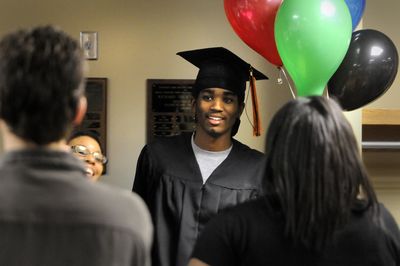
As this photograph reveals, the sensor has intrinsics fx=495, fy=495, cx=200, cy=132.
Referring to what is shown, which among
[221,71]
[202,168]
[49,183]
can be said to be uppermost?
[221,71]

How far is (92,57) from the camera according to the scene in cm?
333

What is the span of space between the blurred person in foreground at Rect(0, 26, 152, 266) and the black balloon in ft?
4.63

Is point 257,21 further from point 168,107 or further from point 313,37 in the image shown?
point 168,107

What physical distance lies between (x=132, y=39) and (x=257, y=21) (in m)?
1.41

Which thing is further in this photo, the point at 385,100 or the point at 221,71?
the point at 385,100

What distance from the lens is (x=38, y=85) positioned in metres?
0.89

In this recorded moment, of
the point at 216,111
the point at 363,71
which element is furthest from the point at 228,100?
the point at 363,71

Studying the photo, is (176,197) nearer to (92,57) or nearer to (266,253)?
(266,253)

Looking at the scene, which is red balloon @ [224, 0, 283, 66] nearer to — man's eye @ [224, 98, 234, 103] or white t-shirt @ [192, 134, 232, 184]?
man's eye @ [224, 98, 234, 103]

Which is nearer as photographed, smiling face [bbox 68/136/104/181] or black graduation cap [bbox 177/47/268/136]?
smiling face [bbox 68/136/104/181]

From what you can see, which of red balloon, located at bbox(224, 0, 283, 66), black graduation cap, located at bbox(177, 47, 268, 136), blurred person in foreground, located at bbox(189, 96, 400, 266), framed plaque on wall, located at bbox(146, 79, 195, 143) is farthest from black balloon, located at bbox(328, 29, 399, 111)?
framed plaque on wall, located at bbox(146, 79, 195, 143)

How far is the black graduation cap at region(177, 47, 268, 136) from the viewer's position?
237cm

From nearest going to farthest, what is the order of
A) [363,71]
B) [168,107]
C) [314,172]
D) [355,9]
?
[314,172], [363,71], [355,9], [168,107]

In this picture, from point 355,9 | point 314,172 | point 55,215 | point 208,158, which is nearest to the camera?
point 55,215
